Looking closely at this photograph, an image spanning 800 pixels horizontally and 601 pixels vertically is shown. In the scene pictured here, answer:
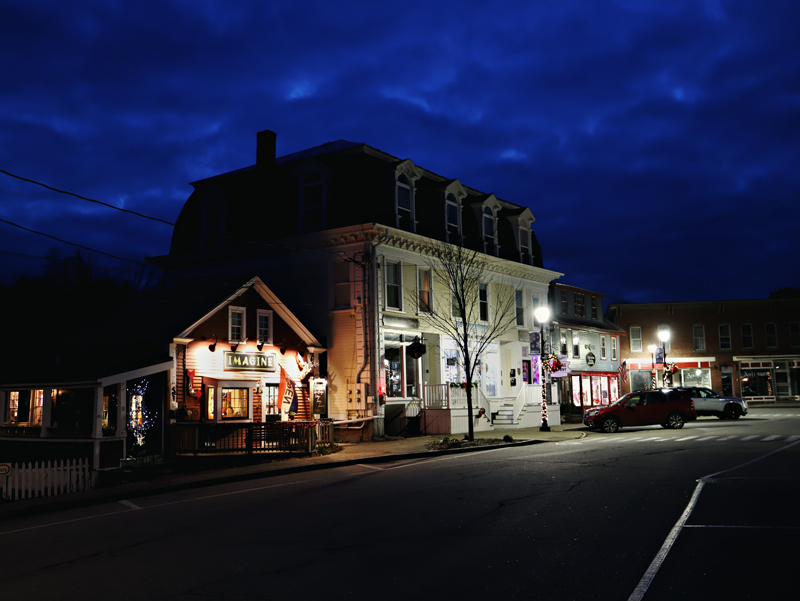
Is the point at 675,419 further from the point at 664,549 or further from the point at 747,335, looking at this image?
the point at 747,335

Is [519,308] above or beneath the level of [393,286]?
beneath

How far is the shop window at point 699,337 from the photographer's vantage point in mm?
63375

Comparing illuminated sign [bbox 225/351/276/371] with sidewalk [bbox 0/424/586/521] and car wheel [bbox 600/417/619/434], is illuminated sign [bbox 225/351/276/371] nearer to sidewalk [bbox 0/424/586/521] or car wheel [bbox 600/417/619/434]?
sidewalk [bbox 0/424/586/521]

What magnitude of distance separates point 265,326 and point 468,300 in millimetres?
10432

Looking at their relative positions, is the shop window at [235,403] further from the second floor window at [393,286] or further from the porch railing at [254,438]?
the second floor window at [393,286]

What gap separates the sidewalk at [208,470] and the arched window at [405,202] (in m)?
9.29

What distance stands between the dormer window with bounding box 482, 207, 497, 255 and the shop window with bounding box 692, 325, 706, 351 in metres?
33.5

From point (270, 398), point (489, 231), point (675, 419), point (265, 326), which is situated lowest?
point (675, 419)

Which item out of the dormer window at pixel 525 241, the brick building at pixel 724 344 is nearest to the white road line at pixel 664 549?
the dormer window at pixel 525 241

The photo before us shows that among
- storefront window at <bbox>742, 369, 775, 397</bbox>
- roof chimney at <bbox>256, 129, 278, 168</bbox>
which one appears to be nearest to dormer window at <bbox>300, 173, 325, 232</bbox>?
roof chimney at <bbox>256, 129, 278, 168</bbox>

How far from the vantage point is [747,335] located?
6297cm

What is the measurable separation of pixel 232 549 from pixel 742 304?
203 feet

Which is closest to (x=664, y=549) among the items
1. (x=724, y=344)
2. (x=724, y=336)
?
(x=724, y=344)

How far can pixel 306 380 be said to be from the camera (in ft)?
95.3
